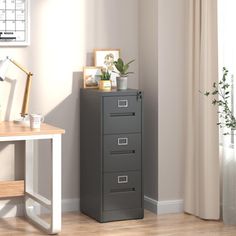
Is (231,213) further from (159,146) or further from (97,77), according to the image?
(97,77)

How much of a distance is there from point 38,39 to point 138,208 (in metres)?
1.47

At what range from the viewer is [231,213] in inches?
189

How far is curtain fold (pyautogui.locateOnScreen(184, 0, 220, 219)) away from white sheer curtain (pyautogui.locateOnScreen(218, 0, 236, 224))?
75 millimetres

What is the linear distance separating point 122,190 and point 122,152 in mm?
286

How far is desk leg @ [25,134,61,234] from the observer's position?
452 cm

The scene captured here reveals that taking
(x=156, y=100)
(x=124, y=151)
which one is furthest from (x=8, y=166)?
(x=156, y=100)

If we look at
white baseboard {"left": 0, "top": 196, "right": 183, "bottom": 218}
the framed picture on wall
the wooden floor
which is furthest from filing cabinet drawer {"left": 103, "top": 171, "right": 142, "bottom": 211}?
the framed picture on wall

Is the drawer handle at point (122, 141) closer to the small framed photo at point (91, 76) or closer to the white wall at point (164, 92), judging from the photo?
the white wall at point (164, 92)

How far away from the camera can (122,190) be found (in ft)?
16.3

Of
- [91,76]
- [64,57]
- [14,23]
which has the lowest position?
[91,76]

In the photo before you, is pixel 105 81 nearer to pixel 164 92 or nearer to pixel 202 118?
pixel 164 92

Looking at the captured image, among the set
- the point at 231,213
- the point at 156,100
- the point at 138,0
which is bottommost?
the point at 231,213

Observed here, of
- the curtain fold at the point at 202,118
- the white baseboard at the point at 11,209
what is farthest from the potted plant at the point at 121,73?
the white baseboard at the point at 11,209

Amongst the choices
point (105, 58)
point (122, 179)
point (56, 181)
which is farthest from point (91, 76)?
point (56, 181)
